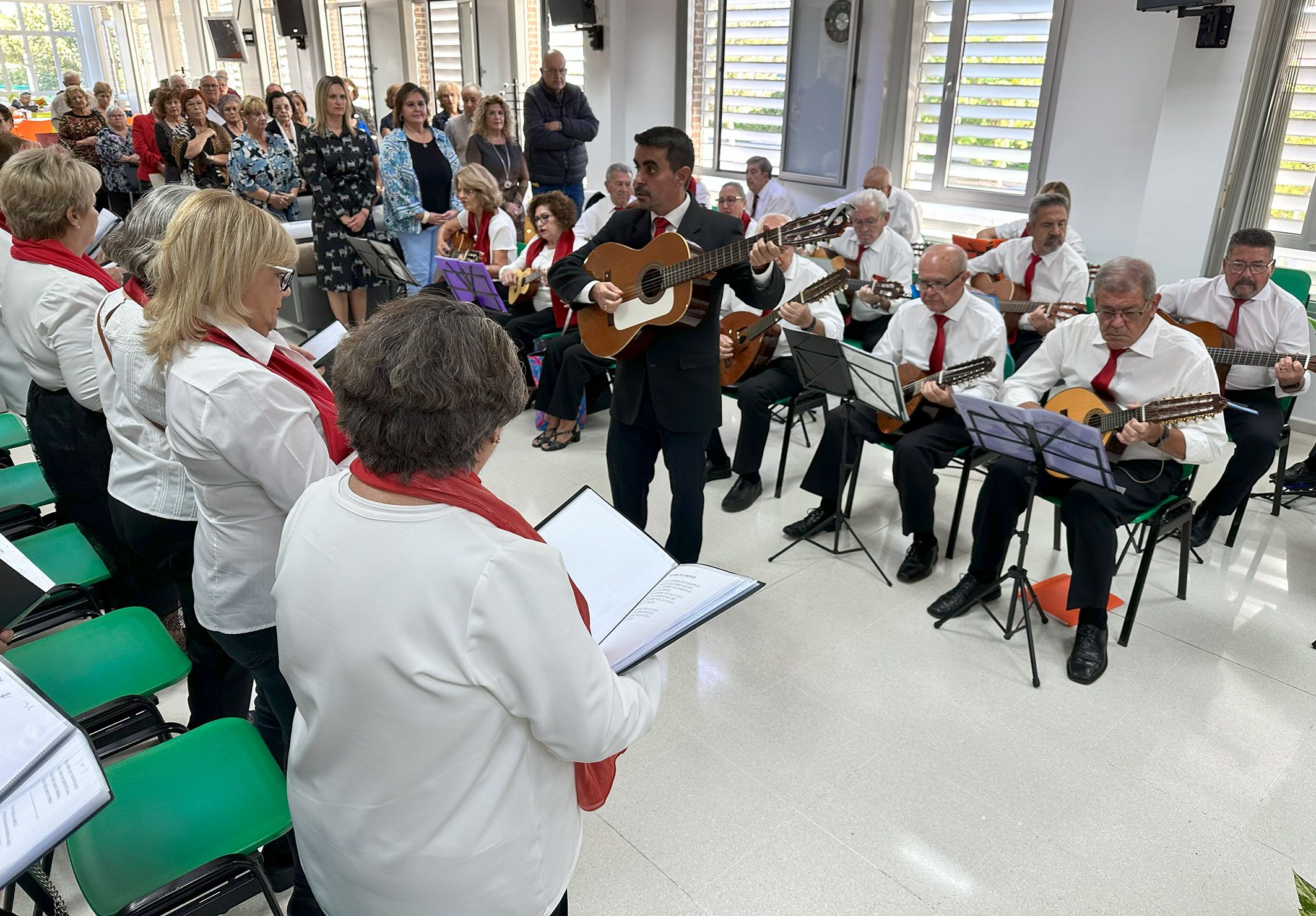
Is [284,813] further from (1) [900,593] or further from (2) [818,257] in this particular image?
(2) [818,257]

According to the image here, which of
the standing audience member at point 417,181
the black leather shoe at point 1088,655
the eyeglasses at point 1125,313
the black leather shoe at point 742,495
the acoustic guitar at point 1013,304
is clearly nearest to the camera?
the black leather shoe at point 1088,655

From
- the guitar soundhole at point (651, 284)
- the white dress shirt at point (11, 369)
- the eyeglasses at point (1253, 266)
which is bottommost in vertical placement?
the white dress shirt at point (11, 369)

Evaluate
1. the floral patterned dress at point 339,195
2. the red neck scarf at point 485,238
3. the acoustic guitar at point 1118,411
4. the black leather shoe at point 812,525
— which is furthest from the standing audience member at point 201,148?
the acoustic guitar at point 1118,411

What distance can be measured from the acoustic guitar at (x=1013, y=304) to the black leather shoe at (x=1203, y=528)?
1299mm

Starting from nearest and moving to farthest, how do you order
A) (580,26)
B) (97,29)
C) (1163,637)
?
1. (1163,637)
2. (580,26)
3. (97,29)

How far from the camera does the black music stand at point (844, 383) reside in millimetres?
3373

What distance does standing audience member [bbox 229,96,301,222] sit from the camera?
6582 millimetres

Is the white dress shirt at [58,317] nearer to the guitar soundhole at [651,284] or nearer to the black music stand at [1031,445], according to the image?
the guitar soundhole at [651,284]

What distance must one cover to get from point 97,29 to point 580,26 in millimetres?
16002

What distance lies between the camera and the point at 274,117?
8.21m

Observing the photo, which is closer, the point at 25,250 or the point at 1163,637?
the point at 25,250

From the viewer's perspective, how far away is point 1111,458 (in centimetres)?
322

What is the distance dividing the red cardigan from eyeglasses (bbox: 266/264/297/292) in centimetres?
784

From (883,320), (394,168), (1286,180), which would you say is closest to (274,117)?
(394,168)
